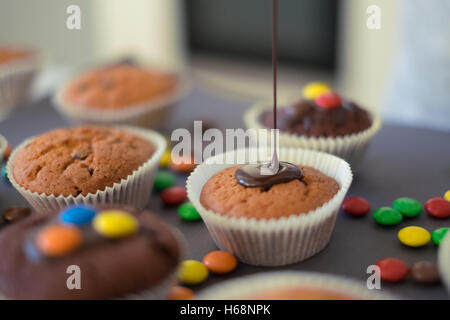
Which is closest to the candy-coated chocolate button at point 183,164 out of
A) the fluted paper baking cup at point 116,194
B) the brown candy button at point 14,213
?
the fluted paper baking cup at point 116,194

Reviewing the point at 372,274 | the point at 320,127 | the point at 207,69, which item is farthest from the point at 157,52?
Answer: the point at 372,274

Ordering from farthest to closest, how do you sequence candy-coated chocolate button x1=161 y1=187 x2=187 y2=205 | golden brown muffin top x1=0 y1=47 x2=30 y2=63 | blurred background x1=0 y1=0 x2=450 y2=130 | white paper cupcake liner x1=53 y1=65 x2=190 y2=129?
blurred background x1=0 y1=0 x2=450 y2=130 → golden brown muffin top x1=0 y1=47 x2=30 y2=63 → white paper cupcake liner x1=53 y1=65 x2=190 y2=129 → candy-coated chocolate button x1=161 y1=187 x2=187 y2=205

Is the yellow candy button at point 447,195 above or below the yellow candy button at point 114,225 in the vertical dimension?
below

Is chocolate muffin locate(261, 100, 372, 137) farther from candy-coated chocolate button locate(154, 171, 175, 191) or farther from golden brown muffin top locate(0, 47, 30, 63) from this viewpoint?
golden brown muffin top locate(0, 47, 30, 63)

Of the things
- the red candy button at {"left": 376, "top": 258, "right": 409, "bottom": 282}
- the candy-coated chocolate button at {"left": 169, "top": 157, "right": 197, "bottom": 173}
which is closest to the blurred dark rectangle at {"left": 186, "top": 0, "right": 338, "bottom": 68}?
the candy-coated chocolate button at {"left": 169, "top": 157, "right": 197, "bottom": 173}

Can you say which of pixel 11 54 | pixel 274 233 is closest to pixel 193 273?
pixel 274 233

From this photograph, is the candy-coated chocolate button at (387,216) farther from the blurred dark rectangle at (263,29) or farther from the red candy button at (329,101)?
the blurred dark rectangle at (263,29)
